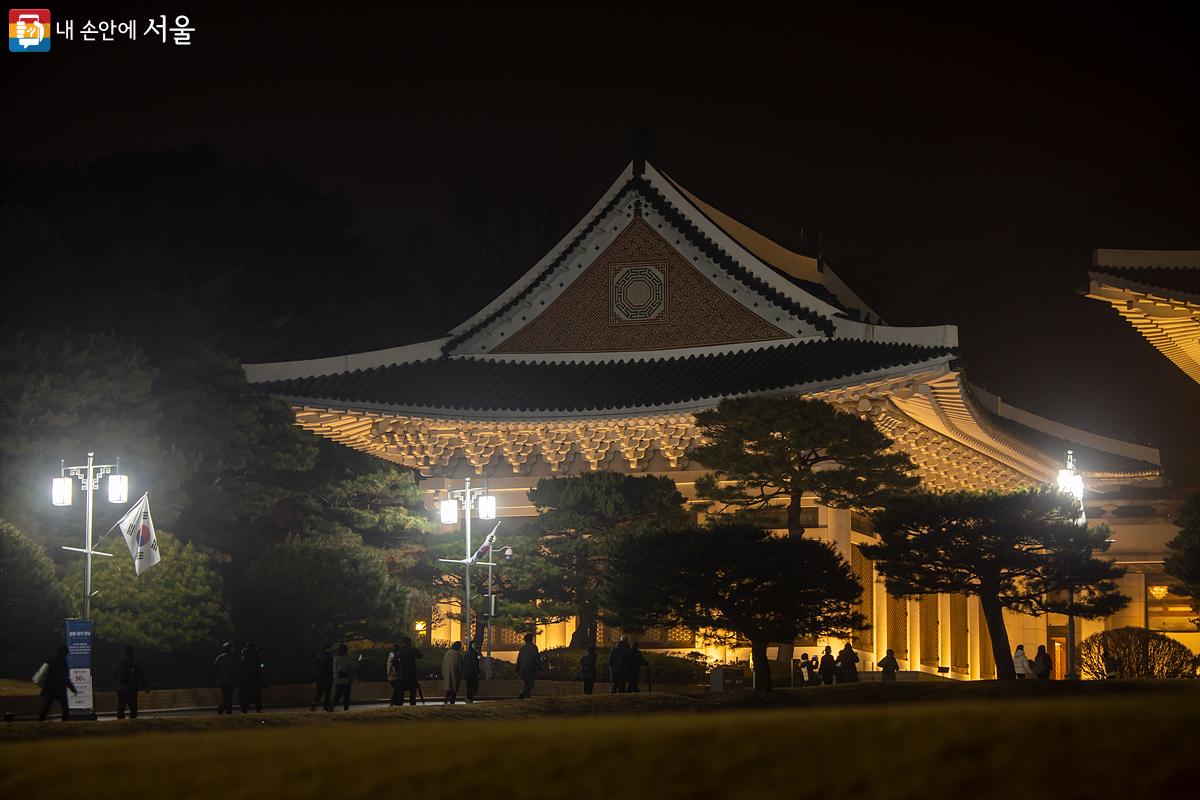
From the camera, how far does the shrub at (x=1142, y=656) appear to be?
80.8ft

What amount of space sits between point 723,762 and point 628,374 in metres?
24.3

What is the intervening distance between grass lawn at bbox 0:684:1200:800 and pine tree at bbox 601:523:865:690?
587 inches

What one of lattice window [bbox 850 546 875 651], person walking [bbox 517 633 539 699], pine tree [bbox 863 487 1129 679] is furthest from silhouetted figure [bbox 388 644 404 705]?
lattice window [bbox 850 546 875 651]

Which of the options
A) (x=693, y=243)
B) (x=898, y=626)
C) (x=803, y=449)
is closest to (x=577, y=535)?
(x=803, y=449)

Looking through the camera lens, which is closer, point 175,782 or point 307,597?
point 175,782

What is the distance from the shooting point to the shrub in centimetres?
2464

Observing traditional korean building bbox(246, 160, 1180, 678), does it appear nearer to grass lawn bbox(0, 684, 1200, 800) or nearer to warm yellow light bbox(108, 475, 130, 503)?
warm yellow light bbox(108, 475, 130, 503)

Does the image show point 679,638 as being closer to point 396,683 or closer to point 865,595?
point 865,595

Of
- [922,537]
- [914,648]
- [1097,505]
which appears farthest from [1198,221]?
[922,537]

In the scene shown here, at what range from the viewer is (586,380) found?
29766mm

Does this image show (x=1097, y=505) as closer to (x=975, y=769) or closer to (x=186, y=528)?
(x=186, y=528)

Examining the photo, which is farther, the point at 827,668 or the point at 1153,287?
the point at 827,668

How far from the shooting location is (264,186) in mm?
53219

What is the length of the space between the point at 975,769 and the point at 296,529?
3255 cm
